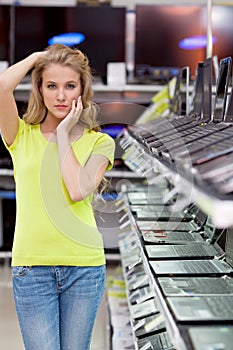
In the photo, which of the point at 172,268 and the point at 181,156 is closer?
the point at 181,156

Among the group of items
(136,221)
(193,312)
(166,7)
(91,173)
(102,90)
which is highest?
(166,7)

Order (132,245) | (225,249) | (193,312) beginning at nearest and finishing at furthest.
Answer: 1. (193,312)
2. (225,249)
3. (132,245)

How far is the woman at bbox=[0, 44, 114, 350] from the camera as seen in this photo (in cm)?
229

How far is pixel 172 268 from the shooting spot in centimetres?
238

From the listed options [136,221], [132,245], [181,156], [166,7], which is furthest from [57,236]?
[166,7]

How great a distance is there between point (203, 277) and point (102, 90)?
4.48 m

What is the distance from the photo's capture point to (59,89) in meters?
2.39

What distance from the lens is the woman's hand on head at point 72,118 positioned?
2.33m

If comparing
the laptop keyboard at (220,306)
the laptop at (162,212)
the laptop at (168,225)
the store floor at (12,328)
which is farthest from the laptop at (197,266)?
the store floor at (12,328)

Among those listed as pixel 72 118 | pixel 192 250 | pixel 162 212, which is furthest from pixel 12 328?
pixel 72 118

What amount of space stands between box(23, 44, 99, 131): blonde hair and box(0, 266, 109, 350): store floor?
85.1 inches

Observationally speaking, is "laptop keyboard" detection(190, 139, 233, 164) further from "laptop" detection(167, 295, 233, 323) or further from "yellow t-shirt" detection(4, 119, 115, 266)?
"yellow t-shirt" detection(4, 119, 115, 266)

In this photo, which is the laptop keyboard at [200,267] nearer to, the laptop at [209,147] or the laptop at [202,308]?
the laptop at [202,308]

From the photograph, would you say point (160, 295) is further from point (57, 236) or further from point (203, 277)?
point (57, 236)
